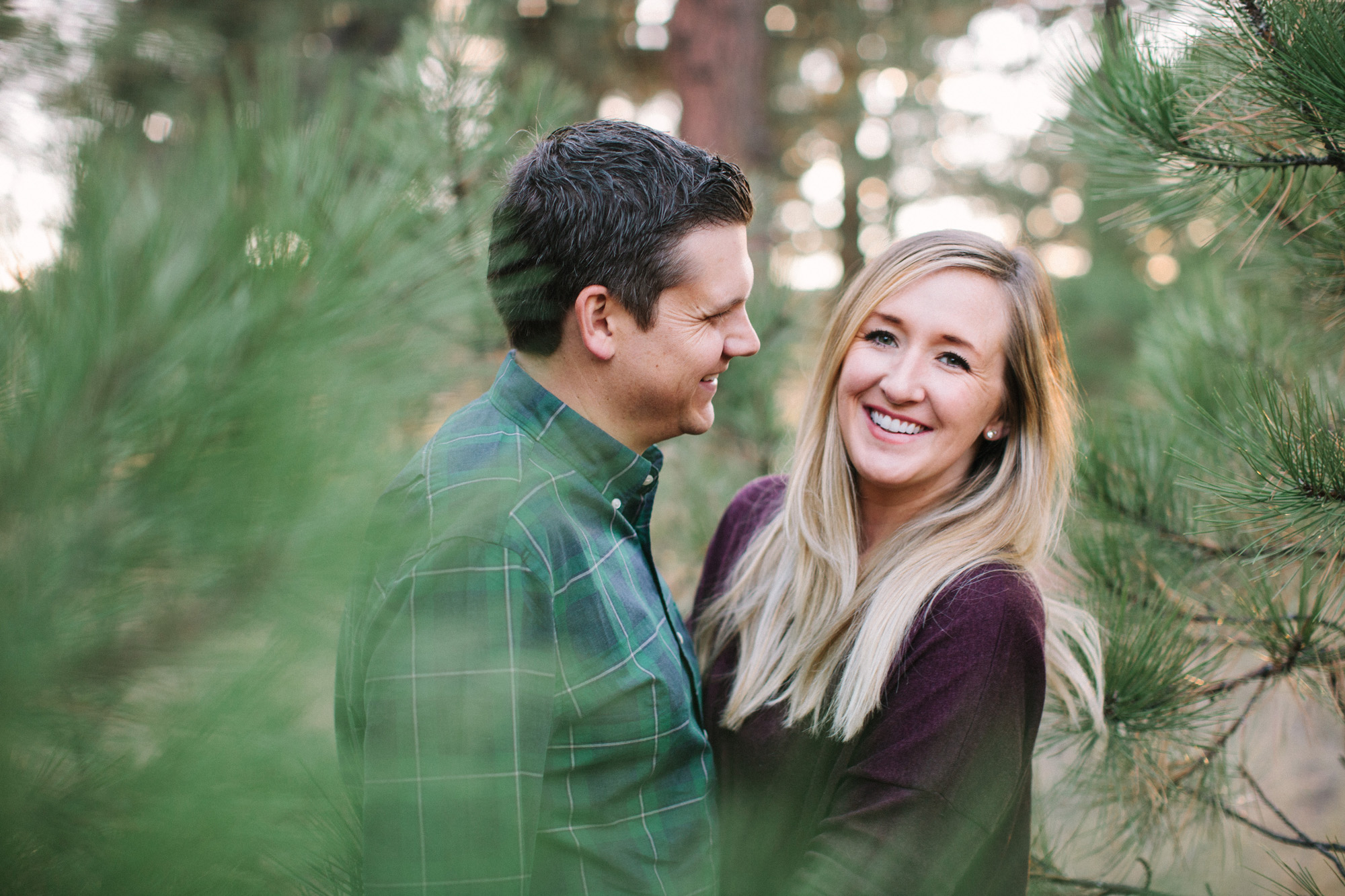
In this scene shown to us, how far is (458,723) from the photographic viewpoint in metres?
0.88

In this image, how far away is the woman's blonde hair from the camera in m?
1.46

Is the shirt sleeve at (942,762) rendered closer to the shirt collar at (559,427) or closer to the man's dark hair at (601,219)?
the shirt collar at (559,427)

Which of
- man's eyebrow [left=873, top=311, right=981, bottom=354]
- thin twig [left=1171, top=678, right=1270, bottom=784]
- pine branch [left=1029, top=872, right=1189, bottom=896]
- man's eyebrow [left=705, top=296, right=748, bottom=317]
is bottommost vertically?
pine branch [left=1029, top=872, right=1189, bottom=896]

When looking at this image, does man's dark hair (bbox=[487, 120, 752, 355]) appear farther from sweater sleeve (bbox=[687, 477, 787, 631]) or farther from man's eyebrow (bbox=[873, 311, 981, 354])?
sweater sleeve (bbox=[687, 477, 787, 631])

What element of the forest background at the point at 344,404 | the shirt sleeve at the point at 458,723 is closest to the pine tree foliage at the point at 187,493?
the forest background at the point at 344,404

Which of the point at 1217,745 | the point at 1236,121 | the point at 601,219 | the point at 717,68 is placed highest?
the point at 717,68

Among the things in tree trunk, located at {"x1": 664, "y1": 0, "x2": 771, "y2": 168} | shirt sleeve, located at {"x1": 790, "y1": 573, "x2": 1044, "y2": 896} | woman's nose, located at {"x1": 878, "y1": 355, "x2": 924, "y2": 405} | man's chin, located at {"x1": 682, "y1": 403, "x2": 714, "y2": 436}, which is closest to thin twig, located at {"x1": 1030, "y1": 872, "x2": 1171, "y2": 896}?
shirt sleeve, located at {"x1": 790, "y1": 573, "x2": 1044, "y2": 896}

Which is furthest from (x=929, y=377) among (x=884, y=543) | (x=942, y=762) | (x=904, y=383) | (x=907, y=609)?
(x=942, y=762)

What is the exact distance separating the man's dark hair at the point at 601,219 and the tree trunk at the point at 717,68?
3.24m

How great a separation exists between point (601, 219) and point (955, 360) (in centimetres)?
80

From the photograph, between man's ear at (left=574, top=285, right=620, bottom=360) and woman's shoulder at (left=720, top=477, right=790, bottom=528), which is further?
woman's shoulder at (left=720, top=477, right=790, bottom=528)

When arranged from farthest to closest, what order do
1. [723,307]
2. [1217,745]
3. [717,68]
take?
[717,68], [1217,745], [723,307]

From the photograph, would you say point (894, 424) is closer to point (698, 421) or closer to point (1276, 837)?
point (698, 421)

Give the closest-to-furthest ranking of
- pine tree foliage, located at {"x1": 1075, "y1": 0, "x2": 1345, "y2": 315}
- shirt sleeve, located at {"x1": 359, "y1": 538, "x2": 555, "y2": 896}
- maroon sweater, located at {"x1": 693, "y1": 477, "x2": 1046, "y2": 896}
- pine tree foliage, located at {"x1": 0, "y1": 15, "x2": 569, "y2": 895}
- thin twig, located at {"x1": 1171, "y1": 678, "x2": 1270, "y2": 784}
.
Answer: pine tree foliage, located at {"x1": 0, "y1": 15, "x2": 569, "y2": 895}
shirt sleeve, located at {"x1": 359, "y1": 538, "x2": 555, "y2": 896}
pine tree foliage, located at {"x1": 1075, "y1": 0, "x2": 1345, "y2": 315}
maroon sweater, located at {"x1": 693, "y1": 477, "x2": 1046, "y2": 896}
thin twig, located at {"x1": 1171, "y1": 678, "x2": 1270, "y2": 784}
